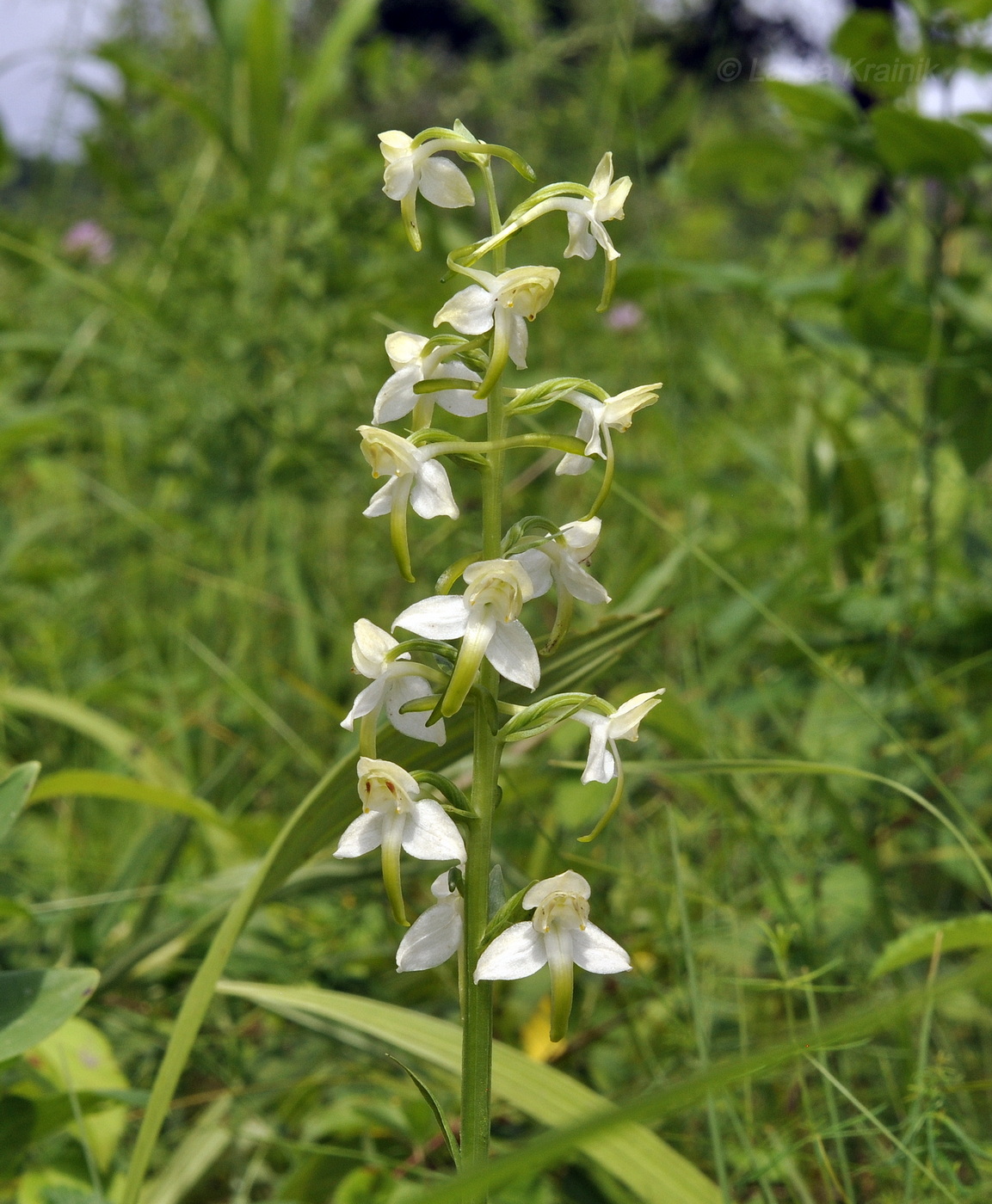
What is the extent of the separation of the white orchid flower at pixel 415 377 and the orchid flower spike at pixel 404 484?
0.12ft

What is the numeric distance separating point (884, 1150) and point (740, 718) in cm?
77

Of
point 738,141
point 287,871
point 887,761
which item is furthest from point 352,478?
point 287,871

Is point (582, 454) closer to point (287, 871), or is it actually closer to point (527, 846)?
point (287, 871)

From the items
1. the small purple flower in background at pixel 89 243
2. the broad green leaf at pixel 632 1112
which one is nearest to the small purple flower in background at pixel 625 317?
the small purple flower in background at pixel 89 243

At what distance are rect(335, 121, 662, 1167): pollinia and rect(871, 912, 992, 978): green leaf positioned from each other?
16.7 inches

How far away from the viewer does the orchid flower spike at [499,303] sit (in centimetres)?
79

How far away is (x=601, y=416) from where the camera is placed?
84 cm

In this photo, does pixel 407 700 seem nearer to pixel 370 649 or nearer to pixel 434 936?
pixel 370 649

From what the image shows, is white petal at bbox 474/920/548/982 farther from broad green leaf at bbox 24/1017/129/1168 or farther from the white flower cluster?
broad green leaf at bbox 24/1017/129/1168

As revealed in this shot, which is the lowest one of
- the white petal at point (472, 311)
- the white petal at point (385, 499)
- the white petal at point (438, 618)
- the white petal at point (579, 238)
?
the white petal at point (438, 618)

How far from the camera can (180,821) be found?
1.54 m

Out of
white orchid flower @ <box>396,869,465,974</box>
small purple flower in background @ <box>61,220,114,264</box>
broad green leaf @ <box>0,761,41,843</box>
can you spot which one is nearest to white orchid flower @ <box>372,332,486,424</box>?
white orchid flower @ <box>396,869,465,974</box>

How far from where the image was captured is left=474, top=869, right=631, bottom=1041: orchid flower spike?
2.32ft

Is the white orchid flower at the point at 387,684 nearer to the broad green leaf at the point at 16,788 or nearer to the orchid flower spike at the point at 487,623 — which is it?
the orchid flower spike at the point at 487,623
